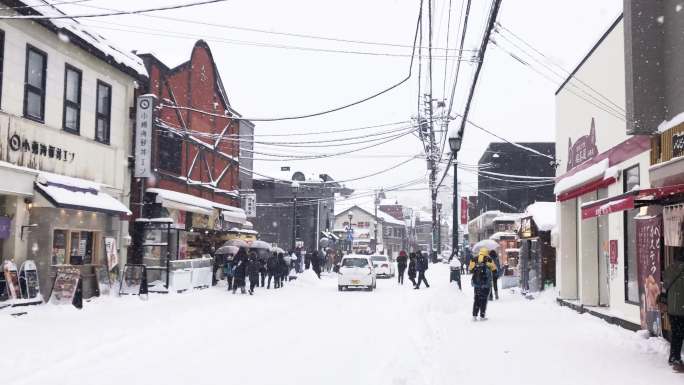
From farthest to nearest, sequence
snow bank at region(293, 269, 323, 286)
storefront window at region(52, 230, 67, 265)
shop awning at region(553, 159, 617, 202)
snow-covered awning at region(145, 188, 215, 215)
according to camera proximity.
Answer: snow bank at region(293, 269, 323, 286) < snow-covered awning at region(145, 188, 215, 215) < storefront window at region(52, 230, 67, 265) < shop awning at region(553, 159, 617, 202)

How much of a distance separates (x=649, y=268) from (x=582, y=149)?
661cm

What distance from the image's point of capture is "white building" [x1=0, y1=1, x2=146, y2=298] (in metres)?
15.7

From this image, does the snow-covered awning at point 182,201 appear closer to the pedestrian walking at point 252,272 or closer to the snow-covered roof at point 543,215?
the pedestrian walking at point 252,272

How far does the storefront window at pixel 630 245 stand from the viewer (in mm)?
13703

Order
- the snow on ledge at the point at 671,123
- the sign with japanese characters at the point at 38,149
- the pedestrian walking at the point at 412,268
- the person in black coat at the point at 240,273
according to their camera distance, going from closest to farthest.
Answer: the snow on ledge at the point at 671,123 < the sign with japanese characters at the point at 38,149 < the person in black coat at the point at 240,273 < the pedestrian walking at the point at 412,268

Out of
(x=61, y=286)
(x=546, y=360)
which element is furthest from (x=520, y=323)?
(x=61, y=286)

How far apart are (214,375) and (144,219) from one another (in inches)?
576

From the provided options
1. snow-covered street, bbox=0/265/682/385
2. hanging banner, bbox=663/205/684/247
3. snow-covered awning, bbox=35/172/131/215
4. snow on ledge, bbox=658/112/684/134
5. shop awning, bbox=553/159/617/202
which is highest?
snow on ledge, bbox=658/112/684/134

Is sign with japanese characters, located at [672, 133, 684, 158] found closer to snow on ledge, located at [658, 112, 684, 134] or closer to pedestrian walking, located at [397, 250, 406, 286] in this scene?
snow on ledge, located at [658, 112, 684, 134]

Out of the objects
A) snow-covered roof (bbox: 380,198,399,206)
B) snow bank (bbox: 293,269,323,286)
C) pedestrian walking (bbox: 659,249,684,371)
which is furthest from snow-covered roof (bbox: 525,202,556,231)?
snow-covered roof (bbox: 380,198,399,206)

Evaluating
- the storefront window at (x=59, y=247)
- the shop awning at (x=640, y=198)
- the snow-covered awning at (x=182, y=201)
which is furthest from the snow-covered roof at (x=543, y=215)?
the storefront window at (x=59, y=247)

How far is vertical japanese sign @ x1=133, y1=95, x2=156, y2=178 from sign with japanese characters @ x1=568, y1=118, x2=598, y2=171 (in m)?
13.6

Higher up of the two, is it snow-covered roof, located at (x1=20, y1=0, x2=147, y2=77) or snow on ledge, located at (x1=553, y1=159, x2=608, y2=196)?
snow-covered roof, located at (x1=20, y1=0, x2=147, y2=77)

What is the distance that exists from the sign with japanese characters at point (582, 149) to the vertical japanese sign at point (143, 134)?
13631mm
